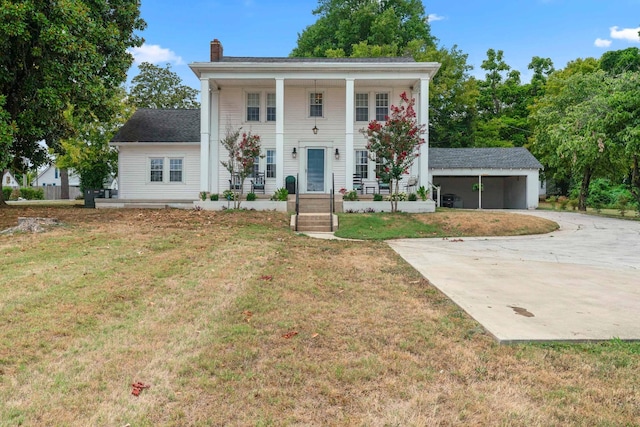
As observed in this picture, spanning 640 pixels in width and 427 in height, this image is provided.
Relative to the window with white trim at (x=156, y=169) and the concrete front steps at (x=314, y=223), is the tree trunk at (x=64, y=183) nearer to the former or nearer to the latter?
the window with white trim at (x=156, y=169)

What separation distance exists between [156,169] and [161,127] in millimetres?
2364

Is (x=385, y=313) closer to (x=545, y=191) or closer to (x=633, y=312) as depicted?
(x=633, y=312)

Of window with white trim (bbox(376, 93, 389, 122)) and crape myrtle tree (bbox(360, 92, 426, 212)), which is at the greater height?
window with white trim (bbox(376, 93, 389, 122))

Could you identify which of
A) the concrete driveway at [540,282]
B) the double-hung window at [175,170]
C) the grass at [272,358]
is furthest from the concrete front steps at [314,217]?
the double-hung window at [175,170]

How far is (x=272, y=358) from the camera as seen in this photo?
3096 mm

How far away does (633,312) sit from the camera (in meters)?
4.21

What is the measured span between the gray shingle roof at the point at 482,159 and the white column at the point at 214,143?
38.6ft

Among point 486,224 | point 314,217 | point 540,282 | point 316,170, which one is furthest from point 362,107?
point 540,282

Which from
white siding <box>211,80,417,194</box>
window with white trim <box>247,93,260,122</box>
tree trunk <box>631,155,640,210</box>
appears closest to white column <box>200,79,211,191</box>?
white siding <box>211,80,417,194</box>

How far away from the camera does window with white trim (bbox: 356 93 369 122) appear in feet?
60.2

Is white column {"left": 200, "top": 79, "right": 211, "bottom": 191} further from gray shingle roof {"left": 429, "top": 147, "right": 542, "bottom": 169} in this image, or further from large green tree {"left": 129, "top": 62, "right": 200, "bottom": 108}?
large green tree {"left": 129, "top": 62, "right": 200, "bottom": 108}

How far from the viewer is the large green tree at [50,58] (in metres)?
11.2

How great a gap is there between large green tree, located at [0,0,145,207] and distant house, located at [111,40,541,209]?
3643 mm

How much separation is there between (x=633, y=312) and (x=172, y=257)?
651 centimetres
